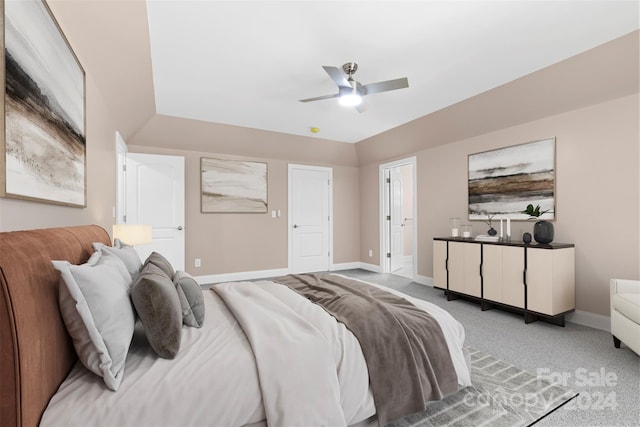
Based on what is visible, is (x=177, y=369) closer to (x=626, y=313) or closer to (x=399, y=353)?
(x=399, y=353)

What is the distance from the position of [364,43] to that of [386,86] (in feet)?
1.37

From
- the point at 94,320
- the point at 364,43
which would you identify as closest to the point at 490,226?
the point at 364,43

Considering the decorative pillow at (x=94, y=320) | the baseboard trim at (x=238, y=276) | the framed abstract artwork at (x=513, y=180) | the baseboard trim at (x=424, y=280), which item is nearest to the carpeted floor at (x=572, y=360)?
the baseboard trim at (x=424, y=280)

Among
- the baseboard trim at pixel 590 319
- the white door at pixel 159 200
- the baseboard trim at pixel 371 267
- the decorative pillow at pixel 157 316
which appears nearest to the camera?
the decorative pillow at pixel 157 316

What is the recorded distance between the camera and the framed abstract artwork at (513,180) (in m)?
3.35

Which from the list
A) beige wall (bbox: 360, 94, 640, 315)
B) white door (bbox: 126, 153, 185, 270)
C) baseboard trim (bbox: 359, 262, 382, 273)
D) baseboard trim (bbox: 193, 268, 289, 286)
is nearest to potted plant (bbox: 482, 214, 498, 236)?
beige wall (bbox: 360, 94, 640, 315)

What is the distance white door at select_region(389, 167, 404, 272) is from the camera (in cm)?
590

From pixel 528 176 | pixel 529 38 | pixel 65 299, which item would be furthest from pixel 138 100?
pixel 528 176

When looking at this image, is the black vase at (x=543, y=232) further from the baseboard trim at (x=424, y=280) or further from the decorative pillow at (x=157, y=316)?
the decorative pillow at (x=157, y=316)

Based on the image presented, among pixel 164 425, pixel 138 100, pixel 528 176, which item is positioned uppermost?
pixel 138 100

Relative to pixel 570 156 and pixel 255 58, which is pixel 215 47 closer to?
pixel 255 58

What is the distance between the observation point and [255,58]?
2723 mm

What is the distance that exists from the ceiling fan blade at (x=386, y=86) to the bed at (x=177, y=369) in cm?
207

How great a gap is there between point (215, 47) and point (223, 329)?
2.29m
